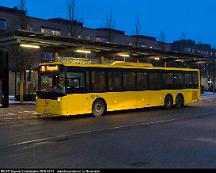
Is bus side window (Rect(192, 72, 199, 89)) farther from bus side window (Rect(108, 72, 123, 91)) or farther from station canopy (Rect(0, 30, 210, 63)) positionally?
bus side window (Rect(108, 72, 123, 91))

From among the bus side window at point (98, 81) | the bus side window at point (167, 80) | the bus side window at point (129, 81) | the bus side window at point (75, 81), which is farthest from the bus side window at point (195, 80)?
the bus side window at point (75, 81)

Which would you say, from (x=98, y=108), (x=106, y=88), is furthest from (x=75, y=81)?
(x=106, y=88)

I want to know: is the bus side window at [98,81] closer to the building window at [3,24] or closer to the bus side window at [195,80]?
the bus side window at [195,80]

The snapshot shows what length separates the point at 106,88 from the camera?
23.5m

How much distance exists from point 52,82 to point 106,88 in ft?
11.0

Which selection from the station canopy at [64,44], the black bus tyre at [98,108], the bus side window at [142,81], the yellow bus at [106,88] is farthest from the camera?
the bus side window at [142,81]

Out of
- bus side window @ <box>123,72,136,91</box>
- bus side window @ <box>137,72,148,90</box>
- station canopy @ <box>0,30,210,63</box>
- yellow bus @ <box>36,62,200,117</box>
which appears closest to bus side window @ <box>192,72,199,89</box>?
yellow bus @ <box>36,62,200,117</box>

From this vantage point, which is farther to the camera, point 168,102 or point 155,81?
point 168,102

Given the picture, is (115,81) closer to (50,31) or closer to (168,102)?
(168,102)

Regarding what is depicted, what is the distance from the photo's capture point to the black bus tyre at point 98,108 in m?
22.7

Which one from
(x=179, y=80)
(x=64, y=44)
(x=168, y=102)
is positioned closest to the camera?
(x=64, y=44)

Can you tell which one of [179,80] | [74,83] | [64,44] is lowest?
[74,83]

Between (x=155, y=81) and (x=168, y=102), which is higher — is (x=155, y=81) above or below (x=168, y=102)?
above

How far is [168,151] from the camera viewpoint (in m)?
10.9
